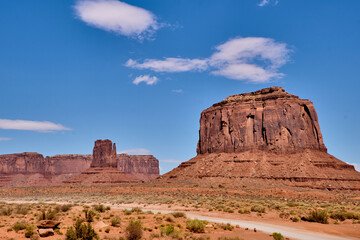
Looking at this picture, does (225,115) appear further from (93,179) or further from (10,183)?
(10,183)

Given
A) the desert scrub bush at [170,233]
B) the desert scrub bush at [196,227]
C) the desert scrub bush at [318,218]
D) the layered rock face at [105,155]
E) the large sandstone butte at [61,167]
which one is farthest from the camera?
the layered rock face at [105,155]

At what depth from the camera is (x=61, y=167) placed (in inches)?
6983

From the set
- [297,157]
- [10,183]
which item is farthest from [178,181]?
[10,183]

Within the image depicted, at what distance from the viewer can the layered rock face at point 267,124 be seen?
2985 inches

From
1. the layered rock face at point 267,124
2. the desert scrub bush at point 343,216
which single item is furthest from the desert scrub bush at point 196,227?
the layered rock face at point 267,124

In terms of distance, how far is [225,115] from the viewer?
84688mm

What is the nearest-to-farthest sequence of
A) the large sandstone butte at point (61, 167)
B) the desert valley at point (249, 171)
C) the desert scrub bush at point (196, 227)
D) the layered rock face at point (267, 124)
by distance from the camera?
the desert scrub bush at point (196, 227), the desert valley at point (249, 171), the layered rock face at point (267, 124), the large sandstone butte at point (61, 167)

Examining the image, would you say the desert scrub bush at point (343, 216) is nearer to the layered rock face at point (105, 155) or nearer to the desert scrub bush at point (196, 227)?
the desert scrub bush at point (196, 227)

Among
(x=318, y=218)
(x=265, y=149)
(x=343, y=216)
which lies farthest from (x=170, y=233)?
(x=265, y=149)

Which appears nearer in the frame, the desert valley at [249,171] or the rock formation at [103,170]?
the desert valley at [249,171]

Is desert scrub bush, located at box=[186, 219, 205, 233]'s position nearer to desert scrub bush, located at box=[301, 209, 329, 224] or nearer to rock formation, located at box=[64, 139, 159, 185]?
desert scrub bush, located at box=[301, 209, 329, 224]

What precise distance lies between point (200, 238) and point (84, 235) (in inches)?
195

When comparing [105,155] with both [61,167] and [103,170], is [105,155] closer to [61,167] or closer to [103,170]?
[103,170]

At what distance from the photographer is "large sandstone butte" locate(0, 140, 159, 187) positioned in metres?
122
